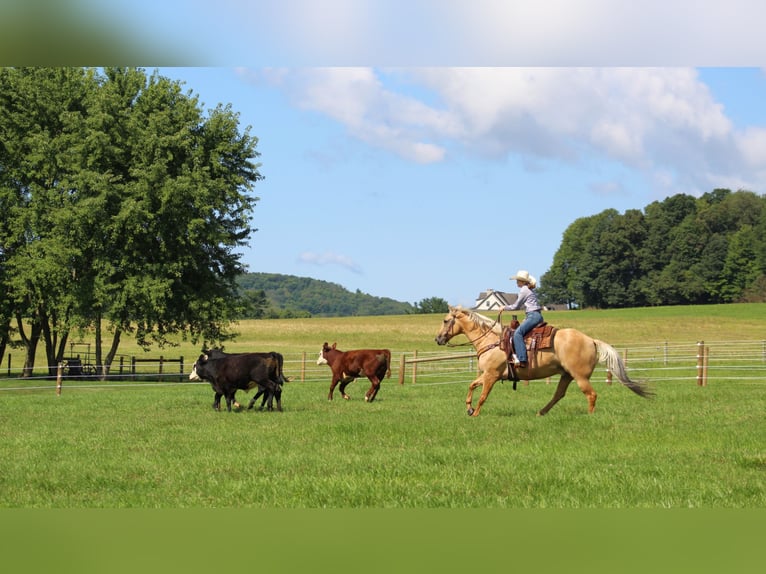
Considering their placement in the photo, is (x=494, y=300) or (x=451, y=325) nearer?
(x=451, y=325)

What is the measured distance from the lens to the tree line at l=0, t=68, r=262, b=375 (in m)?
36.2

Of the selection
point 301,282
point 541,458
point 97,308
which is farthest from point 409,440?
point 301,282

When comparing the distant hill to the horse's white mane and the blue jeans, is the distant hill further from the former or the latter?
the blue jeans

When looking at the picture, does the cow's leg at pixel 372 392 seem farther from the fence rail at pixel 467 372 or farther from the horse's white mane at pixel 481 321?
the fence rail at pixel 467 372

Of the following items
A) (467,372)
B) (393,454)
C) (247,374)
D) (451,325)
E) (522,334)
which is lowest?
(467,372)

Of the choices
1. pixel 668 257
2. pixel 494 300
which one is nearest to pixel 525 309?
pixel 494 300

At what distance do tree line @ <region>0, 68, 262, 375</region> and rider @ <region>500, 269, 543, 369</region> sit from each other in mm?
23578

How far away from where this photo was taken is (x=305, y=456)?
9.65 metres

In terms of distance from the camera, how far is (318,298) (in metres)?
168

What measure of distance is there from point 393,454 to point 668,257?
96.2 metres

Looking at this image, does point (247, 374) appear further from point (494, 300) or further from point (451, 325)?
point (494, 300)

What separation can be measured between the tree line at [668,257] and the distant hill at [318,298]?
148ft

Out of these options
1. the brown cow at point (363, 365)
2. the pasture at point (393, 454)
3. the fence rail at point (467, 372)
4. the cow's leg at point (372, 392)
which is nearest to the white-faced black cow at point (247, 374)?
the pasture at point (393, 454)

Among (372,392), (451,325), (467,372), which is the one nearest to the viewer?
(451,325)
